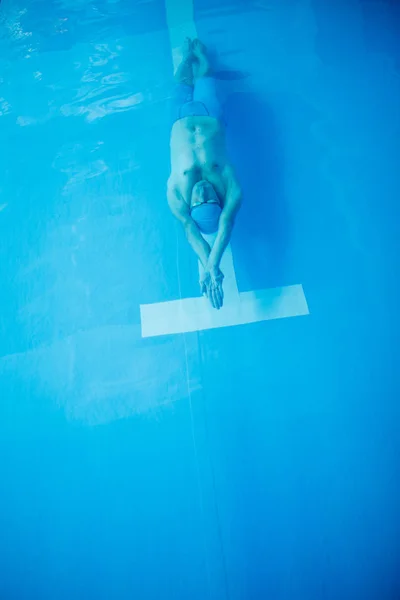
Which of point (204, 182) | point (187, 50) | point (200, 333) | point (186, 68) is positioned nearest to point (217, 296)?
point (200, 333)

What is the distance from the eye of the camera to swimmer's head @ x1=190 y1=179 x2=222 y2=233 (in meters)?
2.29

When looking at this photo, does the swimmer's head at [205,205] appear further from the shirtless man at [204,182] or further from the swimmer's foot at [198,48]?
the swimmer's foot at [198,48]

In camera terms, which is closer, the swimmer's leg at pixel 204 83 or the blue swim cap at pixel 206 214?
the blue swim cap at pixel 206 214

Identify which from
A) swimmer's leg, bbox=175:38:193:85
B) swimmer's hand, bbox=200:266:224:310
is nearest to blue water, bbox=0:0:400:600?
swimmer's leg, bbox=175:38:193:85

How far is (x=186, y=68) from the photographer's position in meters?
3.21

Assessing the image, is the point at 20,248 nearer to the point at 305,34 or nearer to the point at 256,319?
the point at 256,319

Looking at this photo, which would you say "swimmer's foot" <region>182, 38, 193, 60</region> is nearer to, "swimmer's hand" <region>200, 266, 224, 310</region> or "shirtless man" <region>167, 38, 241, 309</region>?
"shirtless man" <region>167, 38, 241, 309</region>

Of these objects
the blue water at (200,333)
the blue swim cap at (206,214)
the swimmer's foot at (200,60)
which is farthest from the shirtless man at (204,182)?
the blue water at (200,333)

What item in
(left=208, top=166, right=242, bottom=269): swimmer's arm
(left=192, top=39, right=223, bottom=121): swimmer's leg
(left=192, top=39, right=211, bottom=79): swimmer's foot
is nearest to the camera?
(left=208, top=166, right=242, bottom=269): swimmer's arm

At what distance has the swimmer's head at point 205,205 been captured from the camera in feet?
7.50

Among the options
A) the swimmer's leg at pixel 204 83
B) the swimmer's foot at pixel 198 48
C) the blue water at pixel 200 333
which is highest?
the swimmer's foot at pixel 198 48

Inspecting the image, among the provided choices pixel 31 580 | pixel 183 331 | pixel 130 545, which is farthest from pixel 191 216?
pixel 31 580

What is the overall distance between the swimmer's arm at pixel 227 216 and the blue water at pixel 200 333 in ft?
1.11

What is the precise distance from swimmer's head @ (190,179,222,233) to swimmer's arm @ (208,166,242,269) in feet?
0.20
